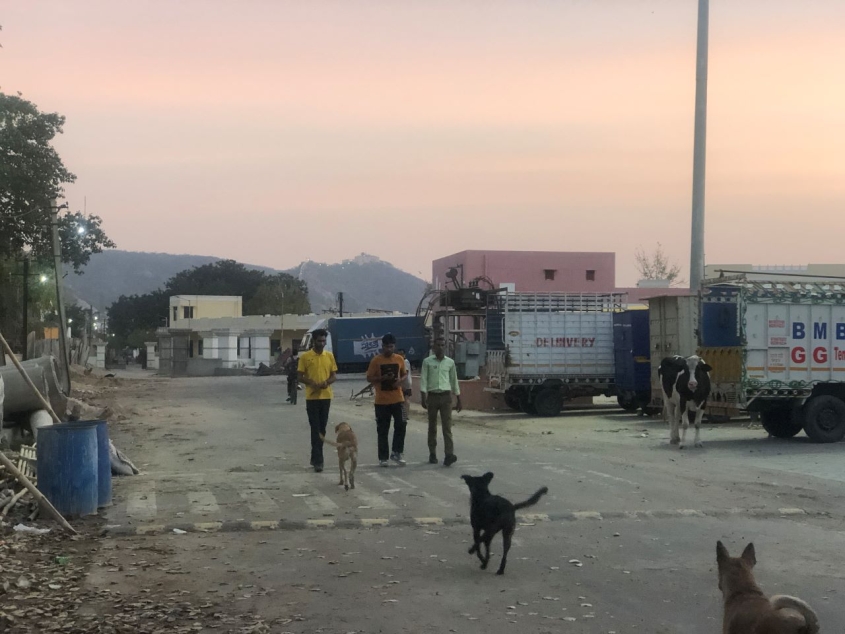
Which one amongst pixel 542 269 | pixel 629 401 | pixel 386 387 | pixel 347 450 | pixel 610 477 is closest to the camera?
pixel 347 450

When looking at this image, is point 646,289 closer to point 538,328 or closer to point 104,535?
point 538,328

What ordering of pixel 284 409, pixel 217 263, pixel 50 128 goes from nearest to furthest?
pixel 284 409 → pixel 50 128 → pixel 217 263

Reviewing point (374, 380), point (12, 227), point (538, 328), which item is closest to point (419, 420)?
point (538, 328)

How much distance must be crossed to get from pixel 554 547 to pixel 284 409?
20.4 metres

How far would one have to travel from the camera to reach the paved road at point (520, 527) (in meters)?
6.39

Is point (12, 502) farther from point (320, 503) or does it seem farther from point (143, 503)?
point (320, 503)

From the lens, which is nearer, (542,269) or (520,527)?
(520,527)

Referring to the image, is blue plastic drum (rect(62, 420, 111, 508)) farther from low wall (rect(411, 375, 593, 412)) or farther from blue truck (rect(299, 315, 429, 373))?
blue truck (rect(299, 315, 429, 373))

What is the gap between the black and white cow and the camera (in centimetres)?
1738

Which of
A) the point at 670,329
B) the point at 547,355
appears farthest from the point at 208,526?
the point at 547,355

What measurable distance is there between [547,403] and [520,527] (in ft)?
55.7

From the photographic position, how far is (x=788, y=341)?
18328mm

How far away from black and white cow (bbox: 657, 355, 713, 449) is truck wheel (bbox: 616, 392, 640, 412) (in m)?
7.56

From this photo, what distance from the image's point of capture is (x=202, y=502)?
10.6m
